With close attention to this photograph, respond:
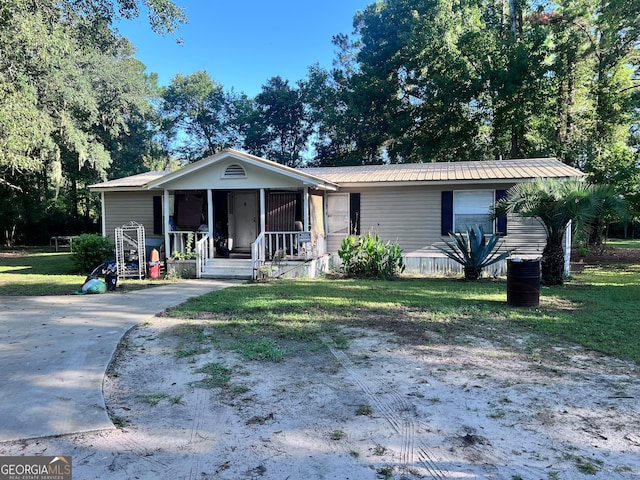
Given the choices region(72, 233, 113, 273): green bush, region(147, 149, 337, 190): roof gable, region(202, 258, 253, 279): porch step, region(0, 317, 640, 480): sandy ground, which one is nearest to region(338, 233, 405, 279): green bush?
region(147, 149, 337, 190): roof gable

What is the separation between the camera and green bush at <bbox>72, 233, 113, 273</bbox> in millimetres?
13383

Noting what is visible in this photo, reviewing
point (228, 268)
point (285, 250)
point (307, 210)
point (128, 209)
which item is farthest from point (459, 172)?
point (128, 209)

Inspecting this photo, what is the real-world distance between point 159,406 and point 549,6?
83.4ft

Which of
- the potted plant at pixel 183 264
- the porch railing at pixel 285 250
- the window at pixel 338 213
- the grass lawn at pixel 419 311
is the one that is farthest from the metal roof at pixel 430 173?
the grass lawn at pixel 419 311

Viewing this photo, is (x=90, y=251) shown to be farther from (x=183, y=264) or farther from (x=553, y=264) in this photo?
(x=553, y=264)

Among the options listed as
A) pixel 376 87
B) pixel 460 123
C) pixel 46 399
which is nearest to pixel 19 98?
pixel 46 399

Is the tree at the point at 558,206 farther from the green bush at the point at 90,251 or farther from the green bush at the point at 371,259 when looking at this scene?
the green bush at the point at 90,251

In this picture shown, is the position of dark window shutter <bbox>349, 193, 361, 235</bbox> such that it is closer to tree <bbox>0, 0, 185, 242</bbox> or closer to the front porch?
the front porch

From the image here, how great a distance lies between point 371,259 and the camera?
38.0ft

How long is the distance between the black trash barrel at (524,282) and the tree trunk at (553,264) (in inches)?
104

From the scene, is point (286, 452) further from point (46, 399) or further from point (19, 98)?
point (19, 98)

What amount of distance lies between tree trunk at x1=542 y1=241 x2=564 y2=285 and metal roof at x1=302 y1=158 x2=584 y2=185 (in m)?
2.61

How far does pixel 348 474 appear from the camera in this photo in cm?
268

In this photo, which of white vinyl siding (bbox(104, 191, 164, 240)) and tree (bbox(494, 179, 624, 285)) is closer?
tree (bbox(494, 179, 624, 285))
